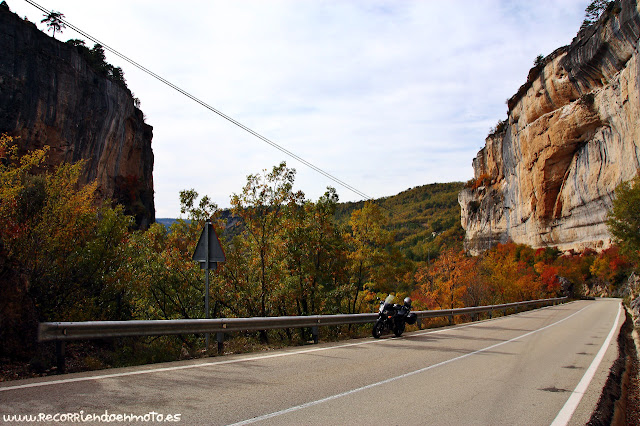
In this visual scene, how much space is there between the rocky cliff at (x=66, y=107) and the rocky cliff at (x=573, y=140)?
166 ft

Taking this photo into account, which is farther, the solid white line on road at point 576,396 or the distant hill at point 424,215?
the distant hill at point 424,215

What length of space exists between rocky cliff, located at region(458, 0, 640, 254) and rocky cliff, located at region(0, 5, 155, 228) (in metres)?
50.7

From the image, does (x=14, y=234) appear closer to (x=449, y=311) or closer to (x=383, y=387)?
(x=383, y=387)

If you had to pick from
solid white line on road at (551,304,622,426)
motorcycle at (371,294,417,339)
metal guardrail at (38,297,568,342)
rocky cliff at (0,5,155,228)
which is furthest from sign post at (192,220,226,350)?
rocky cliff at (0,5,155,228)

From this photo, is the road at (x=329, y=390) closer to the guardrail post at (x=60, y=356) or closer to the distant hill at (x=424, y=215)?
the guardrail post at (x=60, y=356)

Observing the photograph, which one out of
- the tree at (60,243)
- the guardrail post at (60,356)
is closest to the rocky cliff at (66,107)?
the tree at (60,243)

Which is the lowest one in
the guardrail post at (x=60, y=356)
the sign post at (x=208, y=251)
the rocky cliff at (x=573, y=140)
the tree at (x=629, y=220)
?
the guardrail post at (x=60, y=356)

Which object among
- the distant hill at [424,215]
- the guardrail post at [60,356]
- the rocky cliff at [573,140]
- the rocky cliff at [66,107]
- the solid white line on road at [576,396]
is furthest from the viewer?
the distant hill at [424,215]

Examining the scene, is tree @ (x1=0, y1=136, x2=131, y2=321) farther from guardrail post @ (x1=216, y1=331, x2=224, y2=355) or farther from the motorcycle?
the motorcycle

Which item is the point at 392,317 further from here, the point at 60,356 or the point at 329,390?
the point at 60,356

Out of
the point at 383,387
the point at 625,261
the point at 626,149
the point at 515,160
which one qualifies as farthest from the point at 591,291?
the point at 383,387

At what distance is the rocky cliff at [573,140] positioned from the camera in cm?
4578

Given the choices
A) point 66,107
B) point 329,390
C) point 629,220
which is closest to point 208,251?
point 329,390

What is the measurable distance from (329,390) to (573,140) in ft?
219
